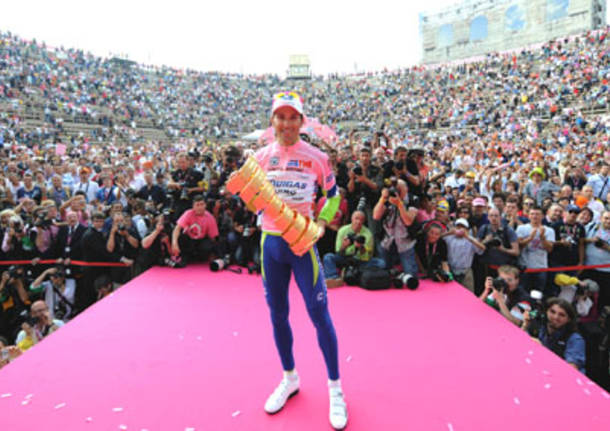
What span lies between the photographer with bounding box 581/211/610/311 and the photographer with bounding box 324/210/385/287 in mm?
2840

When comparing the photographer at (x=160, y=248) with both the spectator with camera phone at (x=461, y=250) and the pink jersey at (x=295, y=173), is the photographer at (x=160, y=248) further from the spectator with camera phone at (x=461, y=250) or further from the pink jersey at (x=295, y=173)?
the spectator with camera phone at (x=461, y=250)

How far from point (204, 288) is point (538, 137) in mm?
21011

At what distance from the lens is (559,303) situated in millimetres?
3414

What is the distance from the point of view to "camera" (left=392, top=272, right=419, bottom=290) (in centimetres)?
462

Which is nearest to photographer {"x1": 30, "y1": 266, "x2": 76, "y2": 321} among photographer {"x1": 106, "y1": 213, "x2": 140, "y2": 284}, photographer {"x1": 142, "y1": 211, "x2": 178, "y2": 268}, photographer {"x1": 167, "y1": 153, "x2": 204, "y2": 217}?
photographer {"x1": 106, "y1": 213, "x2": 140, "y2": 284}

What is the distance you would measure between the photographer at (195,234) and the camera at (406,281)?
8.98ft

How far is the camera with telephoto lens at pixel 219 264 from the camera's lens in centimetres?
537

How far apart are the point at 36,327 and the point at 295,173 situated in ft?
12.1

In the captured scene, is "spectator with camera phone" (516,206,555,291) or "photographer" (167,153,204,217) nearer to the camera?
"spectator with camera phone" (516,206,555,291)

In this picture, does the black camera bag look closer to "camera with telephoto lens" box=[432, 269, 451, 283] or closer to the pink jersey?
"camera with telephoto lens" box=[432, 269, 451, 283]

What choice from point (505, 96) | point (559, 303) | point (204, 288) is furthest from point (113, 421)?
point (505, 96)

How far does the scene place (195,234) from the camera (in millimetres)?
5543

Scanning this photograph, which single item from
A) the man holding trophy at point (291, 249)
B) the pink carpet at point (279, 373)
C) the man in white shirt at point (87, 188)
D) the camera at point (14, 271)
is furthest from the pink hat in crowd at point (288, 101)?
the man in white shirt at point (87, 188)

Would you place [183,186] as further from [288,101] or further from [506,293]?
[506,293]
